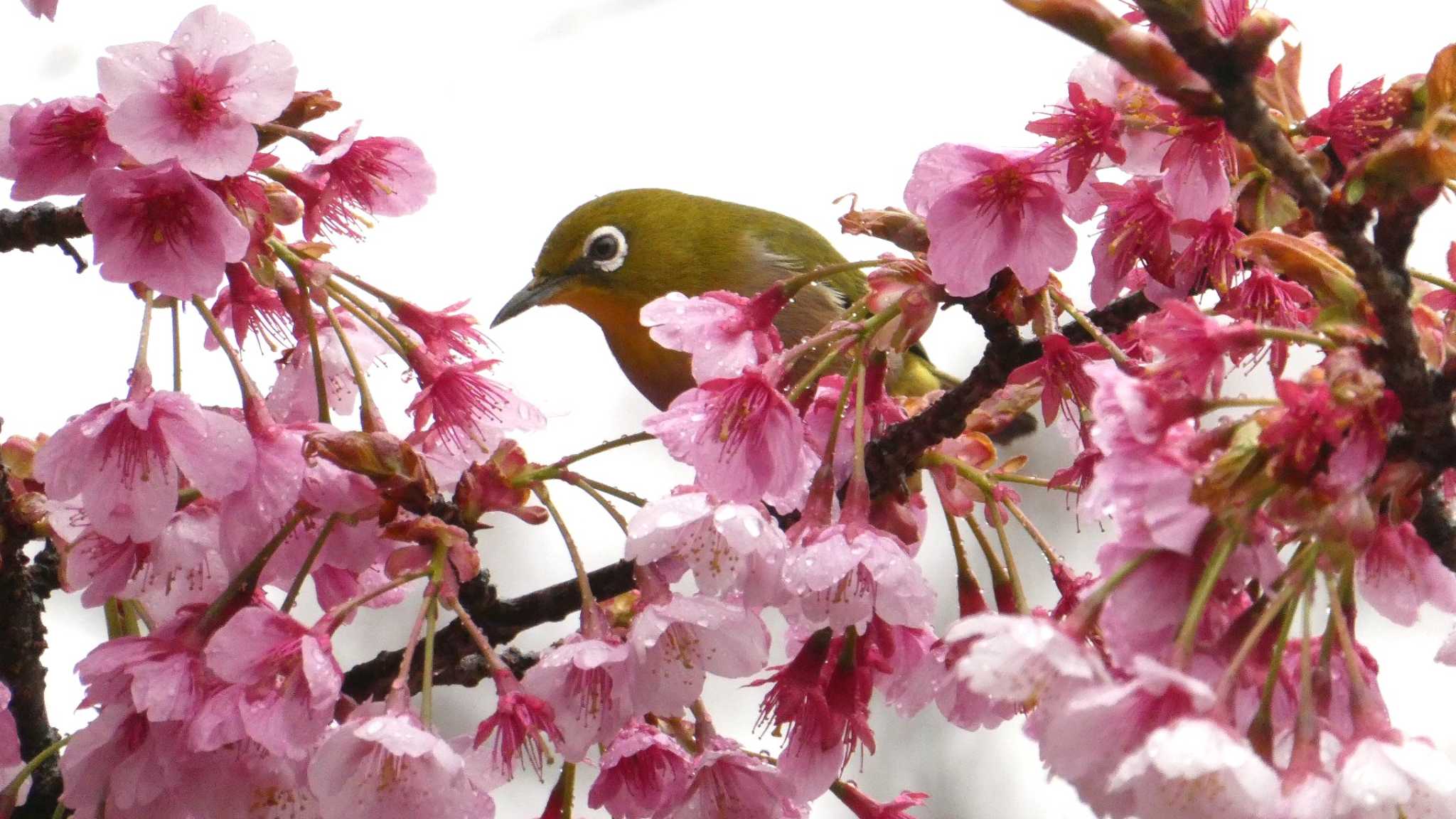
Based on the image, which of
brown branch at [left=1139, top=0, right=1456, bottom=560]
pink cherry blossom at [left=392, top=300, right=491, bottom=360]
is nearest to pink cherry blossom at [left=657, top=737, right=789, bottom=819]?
pink cherry blossom at [left=392, top=300, right=491, bottom=360]

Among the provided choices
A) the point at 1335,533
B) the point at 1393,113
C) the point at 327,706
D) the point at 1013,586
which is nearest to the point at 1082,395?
the point at 1013,586

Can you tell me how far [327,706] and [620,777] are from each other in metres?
0.21

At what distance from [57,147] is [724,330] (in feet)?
1.39

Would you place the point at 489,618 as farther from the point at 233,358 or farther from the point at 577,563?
the point at 233,358

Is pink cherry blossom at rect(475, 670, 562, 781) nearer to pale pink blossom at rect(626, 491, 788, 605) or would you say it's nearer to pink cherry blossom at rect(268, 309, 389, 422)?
pale pink blossom at rect(626, 491, 788, 605)

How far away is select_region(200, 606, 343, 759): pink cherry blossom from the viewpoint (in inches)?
28.5

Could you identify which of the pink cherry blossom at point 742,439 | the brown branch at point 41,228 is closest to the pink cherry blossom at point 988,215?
the pink cherry blossom at point 742,439

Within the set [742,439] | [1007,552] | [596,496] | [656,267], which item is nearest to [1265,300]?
[1007,552]

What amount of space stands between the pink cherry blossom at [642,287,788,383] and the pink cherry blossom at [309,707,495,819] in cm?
27

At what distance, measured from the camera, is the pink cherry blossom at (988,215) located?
782mm

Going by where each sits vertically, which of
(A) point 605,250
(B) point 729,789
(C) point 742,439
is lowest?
(B) point 729,789

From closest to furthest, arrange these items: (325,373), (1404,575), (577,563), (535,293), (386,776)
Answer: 1. (1404,575)
2. (386,776)
3. (577,563)
4. (325,373)
5. (535,293)

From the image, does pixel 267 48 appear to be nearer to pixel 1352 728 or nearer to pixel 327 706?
pixel 327 706

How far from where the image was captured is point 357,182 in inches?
37.9
